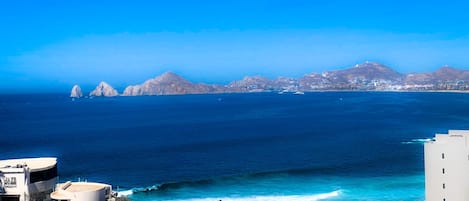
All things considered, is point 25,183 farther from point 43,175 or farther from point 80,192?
point 80,192

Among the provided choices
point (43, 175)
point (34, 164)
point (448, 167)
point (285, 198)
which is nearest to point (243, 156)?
point (285, 198)

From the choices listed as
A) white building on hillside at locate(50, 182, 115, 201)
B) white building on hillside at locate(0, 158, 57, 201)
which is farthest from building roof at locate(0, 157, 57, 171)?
white building on hillside at locate(50, 182, 115, 201)

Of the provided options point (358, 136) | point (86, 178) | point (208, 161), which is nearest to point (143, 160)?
point (208, 161)

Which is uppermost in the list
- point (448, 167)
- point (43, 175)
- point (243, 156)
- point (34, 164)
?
point (34, 164)

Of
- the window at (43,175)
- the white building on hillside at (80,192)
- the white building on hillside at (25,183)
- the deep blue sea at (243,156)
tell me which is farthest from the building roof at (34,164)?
the deep blue sea at (243,156)

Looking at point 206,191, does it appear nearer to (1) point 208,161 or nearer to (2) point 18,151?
(1) point 208,161

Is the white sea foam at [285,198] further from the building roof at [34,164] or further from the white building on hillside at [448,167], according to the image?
the building roof at [34,164]

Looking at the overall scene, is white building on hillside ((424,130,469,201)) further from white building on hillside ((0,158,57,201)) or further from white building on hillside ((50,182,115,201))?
white building on hillside ((0,158,57,201))
